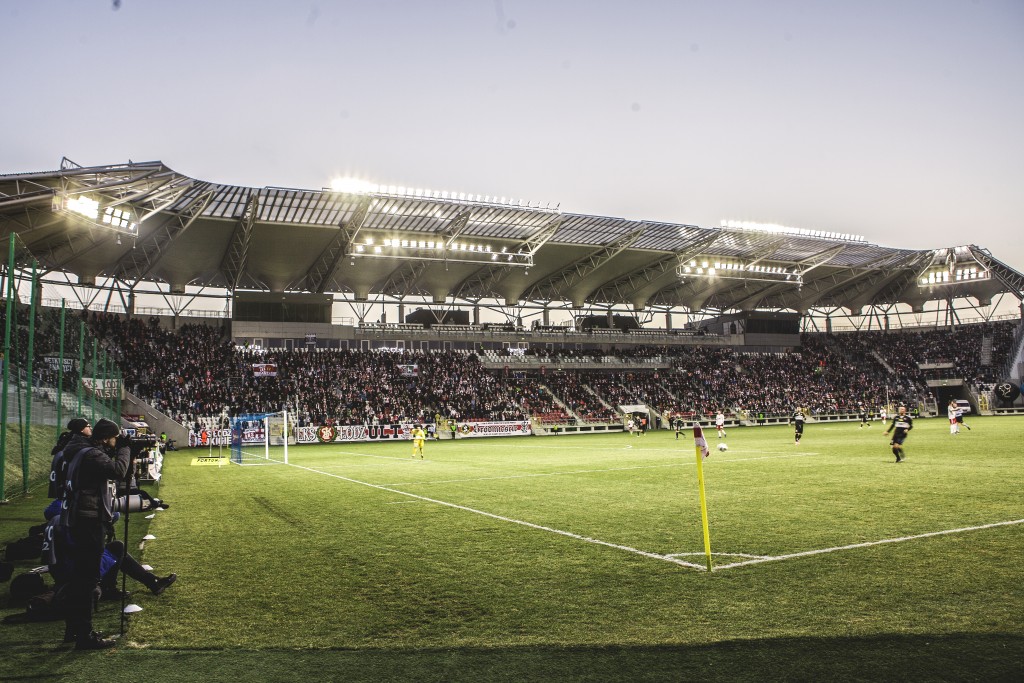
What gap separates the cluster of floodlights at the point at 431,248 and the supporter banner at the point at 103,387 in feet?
61.0

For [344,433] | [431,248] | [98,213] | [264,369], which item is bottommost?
[344,433]

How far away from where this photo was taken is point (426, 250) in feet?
162

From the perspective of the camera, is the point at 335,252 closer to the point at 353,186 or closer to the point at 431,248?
the point at 431,248

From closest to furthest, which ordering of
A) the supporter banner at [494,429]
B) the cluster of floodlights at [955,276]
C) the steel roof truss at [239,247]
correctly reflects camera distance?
the steel roof truss at [239,247] → the supporter banner at [494,429] → the cluster of floodlights at [955,276]

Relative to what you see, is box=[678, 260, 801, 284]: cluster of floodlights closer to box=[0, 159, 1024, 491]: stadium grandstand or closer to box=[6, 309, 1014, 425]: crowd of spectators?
box=[0, 159, 1024, 491]: stadium grandstand

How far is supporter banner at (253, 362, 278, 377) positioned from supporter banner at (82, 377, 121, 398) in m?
16.7

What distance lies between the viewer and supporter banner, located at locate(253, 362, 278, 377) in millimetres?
50562

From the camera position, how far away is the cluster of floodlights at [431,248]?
47.1 metres

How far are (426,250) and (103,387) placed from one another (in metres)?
25.4

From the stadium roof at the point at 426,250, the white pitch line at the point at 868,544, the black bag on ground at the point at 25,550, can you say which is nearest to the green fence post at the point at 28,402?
the black bag on ground at the point at 25,550

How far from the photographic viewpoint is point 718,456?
24281mm

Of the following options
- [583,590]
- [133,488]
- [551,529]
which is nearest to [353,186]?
[133,488]

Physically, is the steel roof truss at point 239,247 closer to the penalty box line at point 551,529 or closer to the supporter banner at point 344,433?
the supporter banner at point 344,433

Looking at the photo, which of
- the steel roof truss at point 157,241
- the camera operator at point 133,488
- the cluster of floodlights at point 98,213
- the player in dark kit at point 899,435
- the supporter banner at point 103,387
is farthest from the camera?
the steel roof truss at point 157,241
